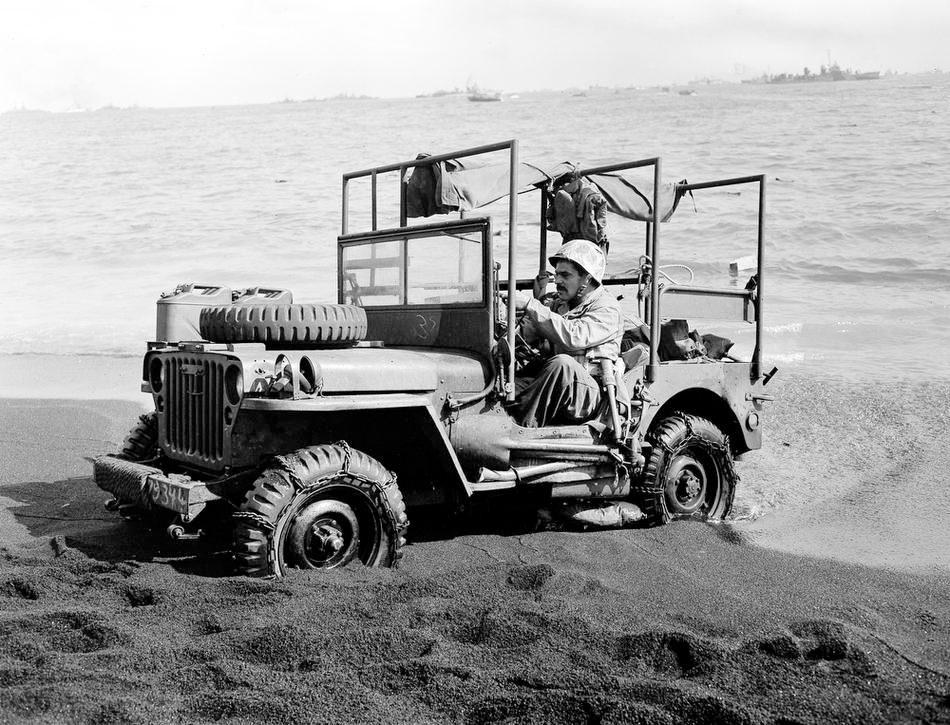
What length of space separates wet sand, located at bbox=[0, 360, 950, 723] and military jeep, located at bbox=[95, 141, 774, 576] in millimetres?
298

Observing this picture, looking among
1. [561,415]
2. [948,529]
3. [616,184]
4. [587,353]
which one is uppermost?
[616,184]

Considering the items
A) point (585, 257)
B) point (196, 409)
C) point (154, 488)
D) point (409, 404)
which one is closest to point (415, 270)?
point (585, 257)

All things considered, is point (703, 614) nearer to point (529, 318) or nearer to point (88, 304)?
point (529, 318)

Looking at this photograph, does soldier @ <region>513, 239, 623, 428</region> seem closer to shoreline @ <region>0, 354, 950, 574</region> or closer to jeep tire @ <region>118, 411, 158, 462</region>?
shoreline @ <region>0, 354, 950, 574</region>

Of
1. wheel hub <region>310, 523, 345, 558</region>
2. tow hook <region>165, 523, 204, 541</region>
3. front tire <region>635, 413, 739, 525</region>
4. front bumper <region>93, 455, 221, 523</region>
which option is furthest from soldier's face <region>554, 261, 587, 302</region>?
tow hook <region>165, 523, 204, 541</region>

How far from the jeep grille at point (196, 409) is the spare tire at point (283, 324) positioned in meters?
0.21

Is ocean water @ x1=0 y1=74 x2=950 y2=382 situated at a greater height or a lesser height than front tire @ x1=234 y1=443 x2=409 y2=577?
greater

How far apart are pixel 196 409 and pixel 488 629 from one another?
2.15 meters

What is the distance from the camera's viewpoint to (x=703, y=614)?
470 cm

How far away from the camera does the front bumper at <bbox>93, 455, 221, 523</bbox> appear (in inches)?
→ 188

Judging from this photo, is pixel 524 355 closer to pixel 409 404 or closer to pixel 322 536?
pixel 409 404

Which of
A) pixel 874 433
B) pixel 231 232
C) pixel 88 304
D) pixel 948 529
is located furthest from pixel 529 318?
pixel 231 232

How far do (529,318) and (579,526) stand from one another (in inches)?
60.8

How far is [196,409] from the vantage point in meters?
5.33
